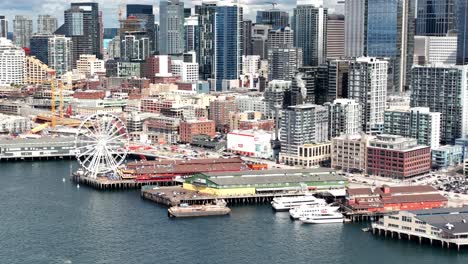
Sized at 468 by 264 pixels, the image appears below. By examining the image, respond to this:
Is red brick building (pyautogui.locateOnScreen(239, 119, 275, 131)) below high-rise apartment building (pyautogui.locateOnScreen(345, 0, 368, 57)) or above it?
below

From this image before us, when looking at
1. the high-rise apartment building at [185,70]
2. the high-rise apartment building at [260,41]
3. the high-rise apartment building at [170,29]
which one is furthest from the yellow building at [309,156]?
the high-rise apartment building at [260,41]

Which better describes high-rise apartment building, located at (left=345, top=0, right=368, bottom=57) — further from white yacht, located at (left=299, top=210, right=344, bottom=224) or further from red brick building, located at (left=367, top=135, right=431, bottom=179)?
white yacht, located at (left=299, top=210, right=344, bottom=224)

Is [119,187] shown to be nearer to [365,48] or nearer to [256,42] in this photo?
[365,48]

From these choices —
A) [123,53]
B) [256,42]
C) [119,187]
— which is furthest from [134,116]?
[256,42]

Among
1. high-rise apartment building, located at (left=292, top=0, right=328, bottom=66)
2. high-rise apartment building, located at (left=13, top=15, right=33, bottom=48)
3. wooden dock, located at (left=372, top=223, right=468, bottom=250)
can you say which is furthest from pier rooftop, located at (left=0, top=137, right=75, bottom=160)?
high-rise apartment building, located at (left=13, top=15, right=33, bottom=48)

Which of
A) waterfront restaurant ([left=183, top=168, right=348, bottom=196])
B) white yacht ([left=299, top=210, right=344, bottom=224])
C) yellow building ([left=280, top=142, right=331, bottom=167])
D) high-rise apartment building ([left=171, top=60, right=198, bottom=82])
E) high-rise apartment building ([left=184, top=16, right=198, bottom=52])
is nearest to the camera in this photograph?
white yacht ([left=299, top=210, right=344, bottom=224])

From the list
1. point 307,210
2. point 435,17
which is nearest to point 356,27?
point 435,17
